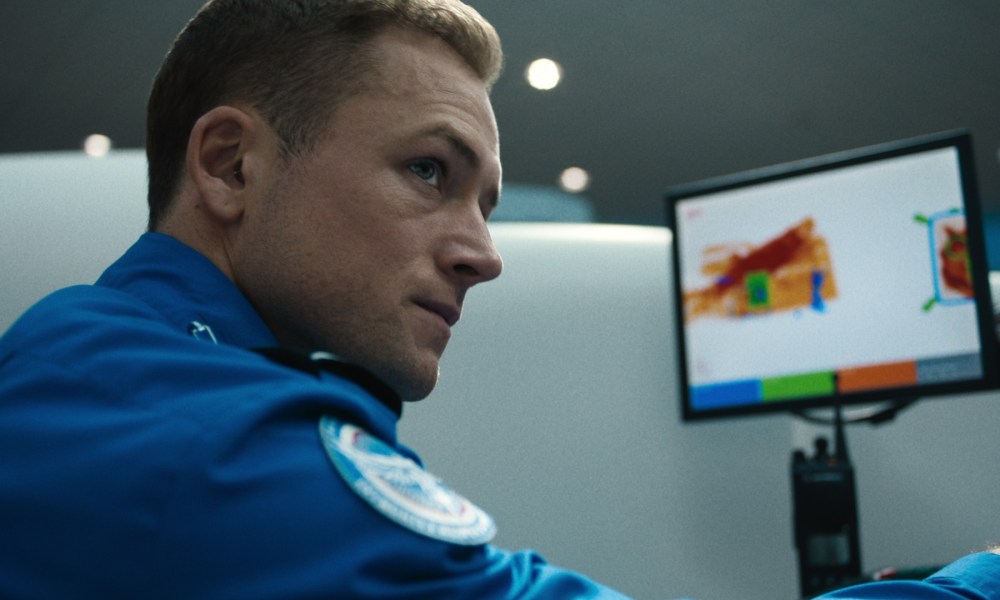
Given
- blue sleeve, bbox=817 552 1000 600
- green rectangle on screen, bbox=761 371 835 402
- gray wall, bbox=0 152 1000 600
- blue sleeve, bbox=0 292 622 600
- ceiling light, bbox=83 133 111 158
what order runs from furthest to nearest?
ceiling light, bbox=83 133 111 158
green rectangle on screen, bbox=761 371 835 402
gray wall, bbox=0 152 1000 600
blue sleeve, bbox=817 552 1000 600
blue sleeve, bbox=0 292 622 600

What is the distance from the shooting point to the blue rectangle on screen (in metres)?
Answer: 1.54

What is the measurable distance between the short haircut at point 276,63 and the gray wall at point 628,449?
0.39 meters

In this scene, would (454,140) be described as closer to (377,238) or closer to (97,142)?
(377,238)

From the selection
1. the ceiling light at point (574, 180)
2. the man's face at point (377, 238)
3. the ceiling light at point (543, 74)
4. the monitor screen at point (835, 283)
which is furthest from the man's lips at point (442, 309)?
the ceiling light at point (574, 180)

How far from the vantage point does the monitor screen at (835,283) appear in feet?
4.76

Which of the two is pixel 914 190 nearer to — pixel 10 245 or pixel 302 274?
pixel 302 274

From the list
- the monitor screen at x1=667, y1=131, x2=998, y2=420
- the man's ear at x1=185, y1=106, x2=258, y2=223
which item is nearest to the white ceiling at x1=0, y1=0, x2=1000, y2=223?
the monitor screen at x1=667, y1=131, x2=998, y2=420

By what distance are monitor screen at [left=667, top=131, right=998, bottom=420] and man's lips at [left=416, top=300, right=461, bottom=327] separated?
2.69 ft

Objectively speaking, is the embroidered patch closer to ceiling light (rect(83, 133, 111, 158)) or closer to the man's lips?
the man's lips

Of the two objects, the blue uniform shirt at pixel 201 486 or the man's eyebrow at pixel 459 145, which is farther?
the man's eyebrow at pixel 459 145

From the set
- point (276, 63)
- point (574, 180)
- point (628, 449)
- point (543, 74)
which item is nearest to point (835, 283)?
point (628, 449)

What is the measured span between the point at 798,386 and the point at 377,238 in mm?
978

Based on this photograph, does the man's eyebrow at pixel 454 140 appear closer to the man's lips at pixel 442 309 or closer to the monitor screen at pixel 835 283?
the man's lips at pixel 442 309

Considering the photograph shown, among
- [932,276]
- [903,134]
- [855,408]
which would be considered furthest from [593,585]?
[903,134]
